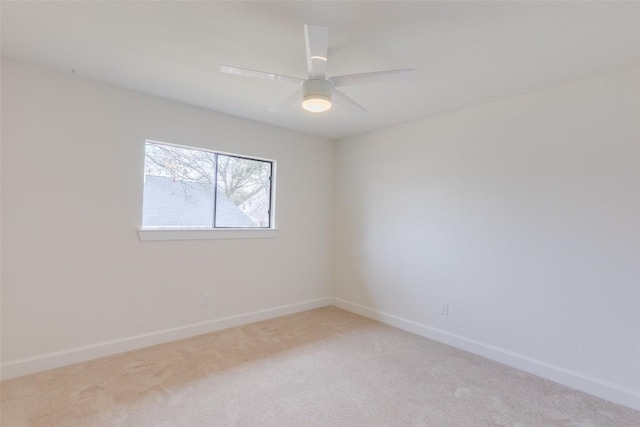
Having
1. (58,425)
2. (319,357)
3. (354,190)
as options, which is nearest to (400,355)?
(319,357)

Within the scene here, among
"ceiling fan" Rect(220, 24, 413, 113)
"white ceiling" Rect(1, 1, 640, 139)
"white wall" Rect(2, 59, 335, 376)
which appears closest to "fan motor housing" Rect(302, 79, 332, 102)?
"ceiling fan" Rect(220, 24, 413, 113)

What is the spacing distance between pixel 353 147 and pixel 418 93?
1.58 metres

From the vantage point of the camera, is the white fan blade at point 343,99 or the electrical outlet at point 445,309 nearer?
the white fan blade at point 343,99

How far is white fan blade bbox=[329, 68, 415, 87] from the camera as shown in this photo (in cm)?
184

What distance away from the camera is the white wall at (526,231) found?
2.25 metres

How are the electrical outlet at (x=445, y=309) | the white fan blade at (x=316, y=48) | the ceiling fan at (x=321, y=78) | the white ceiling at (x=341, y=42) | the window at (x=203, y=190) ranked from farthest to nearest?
the electrical outlet at (x=445, y=309), the window at (x=203, y=190), the ceiling fan at (x=321, y=78), the white ceiling at (x=341, y=42), the white fan blade at (x=316, y=48)

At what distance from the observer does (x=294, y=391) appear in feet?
7.34

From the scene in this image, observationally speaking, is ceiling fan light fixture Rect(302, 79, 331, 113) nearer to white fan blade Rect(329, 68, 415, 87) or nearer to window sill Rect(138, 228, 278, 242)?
white fan blade Rect(329, 68, 415, 87)

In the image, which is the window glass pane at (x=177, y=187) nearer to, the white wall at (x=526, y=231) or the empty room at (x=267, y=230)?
the empty room at (x=267, y=230)

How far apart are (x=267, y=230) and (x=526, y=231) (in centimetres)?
265

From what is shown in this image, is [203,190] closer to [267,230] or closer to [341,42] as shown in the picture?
[267,230]

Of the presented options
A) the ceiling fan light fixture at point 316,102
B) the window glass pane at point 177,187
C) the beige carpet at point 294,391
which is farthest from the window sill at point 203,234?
the ceiling fan light fixture at point 316,102

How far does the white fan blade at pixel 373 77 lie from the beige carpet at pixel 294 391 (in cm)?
211

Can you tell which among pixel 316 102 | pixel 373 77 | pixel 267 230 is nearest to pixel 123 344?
pixel 267 230
